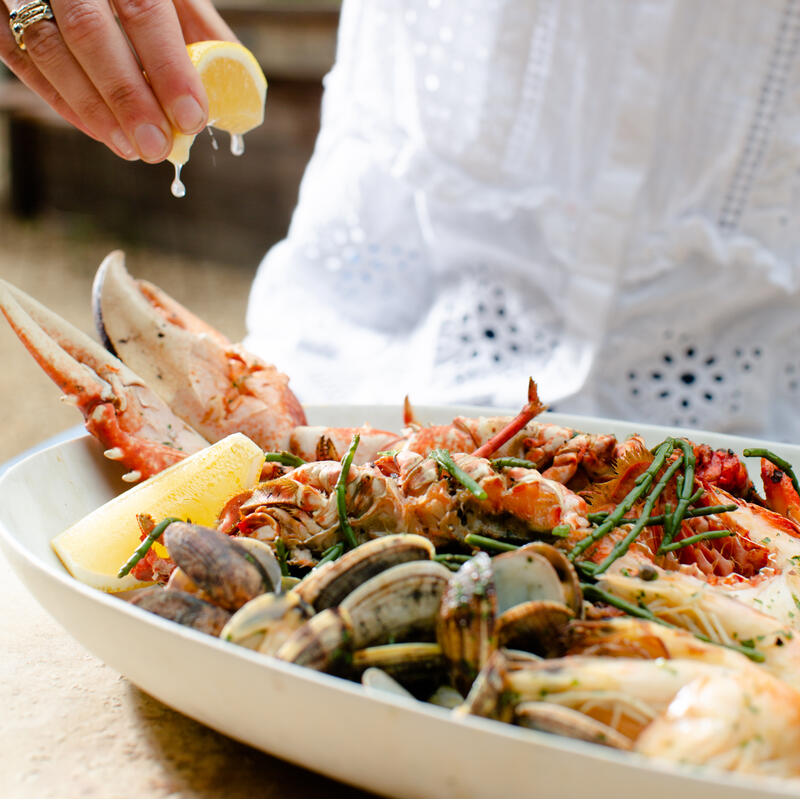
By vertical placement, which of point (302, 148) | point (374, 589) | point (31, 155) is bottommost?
point (31, 155)

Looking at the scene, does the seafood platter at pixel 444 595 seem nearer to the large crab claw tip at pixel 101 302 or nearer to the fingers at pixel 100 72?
the large crab claw tip at pixel 101 302

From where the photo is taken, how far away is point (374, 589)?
2.43 feet

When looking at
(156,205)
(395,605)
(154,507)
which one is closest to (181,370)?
(154,507)

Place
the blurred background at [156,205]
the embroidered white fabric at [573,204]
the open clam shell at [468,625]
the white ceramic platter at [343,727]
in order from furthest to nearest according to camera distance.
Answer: the blurred background at [156,205] < the embroidered white fabric at [573,204] < the open clam shell at [468,625] < the white ceramic platter at [343,727]

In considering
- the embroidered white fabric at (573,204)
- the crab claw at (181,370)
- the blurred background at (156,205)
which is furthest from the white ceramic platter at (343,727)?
the blurred background at (156,205)

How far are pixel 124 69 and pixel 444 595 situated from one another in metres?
0.77

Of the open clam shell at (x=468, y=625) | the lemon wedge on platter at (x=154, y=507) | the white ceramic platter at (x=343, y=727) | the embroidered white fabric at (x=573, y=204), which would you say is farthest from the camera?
the embroidered white fabric at (x=573, y=204)

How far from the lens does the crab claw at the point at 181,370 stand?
137 centimetres

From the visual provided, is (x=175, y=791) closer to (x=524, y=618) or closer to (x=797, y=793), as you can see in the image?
(x=524, y=618)

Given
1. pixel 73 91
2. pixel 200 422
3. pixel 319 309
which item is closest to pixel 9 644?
pixel 200 422

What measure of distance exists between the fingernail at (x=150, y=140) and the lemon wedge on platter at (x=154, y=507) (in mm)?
384

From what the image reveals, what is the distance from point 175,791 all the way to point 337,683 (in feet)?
0.82

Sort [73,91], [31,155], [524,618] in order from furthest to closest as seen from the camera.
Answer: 1. [31,155]
2. [73,91]
3. [524,618]

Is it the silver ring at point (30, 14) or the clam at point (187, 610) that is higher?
the silver ring at point (30, 14)
